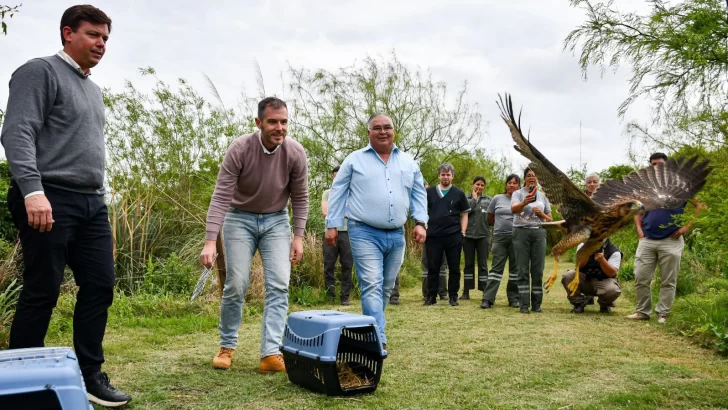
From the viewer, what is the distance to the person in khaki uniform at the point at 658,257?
705 centimetres

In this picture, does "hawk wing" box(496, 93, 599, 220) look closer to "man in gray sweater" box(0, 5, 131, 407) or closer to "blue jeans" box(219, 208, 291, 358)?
"blue jeans" box(219, 208, 291, 358)

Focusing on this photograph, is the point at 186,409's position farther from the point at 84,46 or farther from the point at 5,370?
the point at 84,46

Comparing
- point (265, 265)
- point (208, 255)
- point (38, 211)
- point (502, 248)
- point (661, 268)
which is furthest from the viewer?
point (502, 248)

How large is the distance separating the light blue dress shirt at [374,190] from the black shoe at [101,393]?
1.98 meters

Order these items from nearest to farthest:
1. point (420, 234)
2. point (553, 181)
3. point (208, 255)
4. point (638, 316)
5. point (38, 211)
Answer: point (38, 211), point (208, 255), point (420, 234), point (553, 181), point (638, 316)

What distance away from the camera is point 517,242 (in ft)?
26.2

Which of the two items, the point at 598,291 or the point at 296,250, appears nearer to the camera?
the point at 296,250

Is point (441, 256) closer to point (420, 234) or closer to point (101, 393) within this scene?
point (420, 234)

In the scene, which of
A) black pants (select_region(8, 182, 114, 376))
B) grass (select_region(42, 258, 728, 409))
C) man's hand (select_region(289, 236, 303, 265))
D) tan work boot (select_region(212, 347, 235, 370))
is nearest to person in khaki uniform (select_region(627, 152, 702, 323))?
grass (select_region(42, 258, 728, 409))

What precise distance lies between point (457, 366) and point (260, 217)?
1.81 meters

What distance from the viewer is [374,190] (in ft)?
15.3

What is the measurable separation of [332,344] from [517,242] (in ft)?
16.2

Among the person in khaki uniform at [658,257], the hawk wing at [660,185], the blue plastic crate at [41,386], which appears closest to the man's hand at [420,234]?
the hawk wing at [660,185]

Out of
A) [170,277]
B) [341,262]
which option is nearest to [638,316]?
[341,262]
